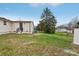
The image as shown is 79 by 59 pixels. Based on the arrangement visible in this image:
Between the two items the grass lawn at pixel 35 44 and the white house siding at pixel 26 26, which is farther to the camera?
the white house siding at pixel 26 26

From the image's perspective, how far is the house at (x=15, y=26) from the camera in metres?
3.97

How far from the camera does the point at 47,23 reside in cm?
397

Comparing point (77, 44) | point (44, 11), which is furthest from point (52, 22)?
point (77, 44)

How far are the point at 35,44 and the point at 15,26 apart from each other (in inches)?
14.6

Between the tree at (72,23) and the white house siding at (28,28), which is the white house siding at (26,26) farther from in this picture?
the tree at (72,23)

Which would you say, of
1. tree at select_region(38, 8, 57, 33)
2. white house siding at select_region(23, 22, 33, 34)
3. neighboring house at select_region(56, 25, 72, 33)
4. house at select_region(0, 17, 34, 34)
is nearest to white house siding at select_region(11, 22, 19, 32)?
house at select_region(0, 17, 34, 34)

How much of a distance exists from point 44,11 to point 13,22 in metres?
0.45

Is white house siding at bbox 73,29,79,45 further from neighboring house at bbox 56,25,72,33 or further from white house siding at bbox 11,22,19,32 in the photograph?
white house siding at bbox 11,22,19,32

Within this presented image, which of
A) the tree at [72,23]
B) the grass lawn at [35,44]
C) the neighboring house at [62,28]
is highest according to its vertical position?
the tree at [72,23]

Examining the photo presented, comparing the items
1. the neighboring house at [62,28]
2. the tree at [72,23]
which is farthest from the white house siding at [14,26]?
the tree at [72,23]

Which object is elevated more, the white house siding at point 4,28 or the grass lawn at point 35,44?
the white house siding at point 4,28

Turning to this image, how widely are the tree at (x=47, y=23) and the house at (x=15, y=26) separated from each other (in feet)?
0.46

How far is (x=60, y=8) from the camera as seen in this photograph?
391 cm

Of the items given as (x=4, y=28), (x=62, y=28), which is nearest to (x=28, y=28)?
(x=4, y=28)
